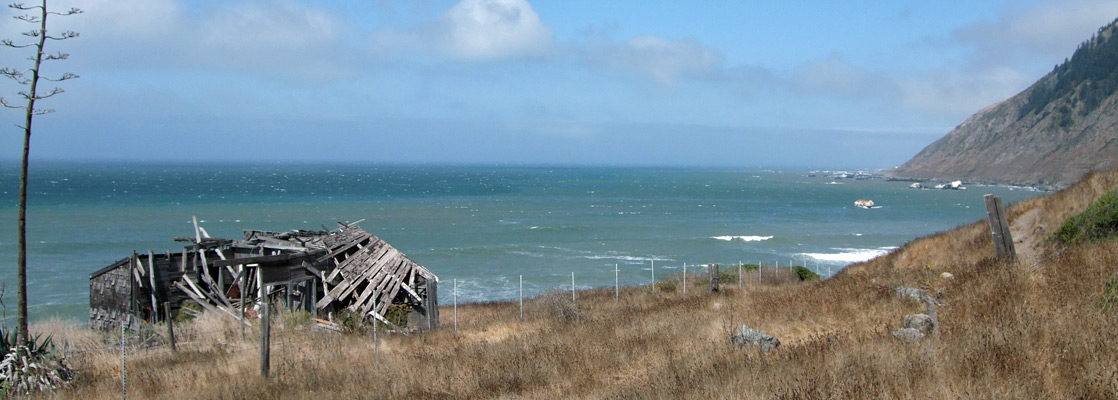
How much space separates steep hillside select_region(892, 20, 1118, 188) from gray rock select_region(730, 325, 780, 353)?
110 meters

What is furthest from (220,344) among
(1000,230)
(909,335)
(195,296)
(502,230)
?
(502,230)

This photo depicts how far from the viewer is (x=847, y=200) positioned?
105 metres

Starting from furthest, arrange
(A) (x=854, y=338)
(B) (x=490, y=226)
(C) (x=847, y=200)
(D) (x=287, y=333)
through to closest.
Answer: (C) (x=847, y=200) → (B) (x=490, y=226) → (D) (x=287, y=333) → (A) (x=854, y=338)

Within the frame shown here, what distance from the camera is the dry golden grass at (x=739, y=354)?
6613mm

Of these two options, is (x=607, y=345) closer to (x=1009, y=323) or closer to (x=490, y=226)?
(x=1009, y=323)

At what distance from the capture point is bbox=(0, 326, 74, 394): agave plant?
34.5 ft

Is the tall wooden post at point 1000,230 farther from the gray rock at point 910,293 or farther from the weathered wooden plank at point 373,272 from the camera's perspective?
the weathered wooden plank at point 373,272

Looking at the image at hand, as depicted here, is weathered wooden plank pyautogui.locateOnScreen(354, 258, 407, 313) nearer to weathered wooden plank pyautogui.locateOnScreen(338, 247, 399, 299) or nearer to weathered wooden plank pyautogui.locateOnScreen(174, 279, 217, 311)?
weathered wooden plank pyautogui.locateOnScreen(338, 247, 399, 299)

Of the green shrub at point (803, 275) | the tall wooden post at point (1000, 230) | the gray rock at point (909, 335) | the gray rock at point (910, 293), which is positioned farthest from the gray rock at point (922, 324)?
the green shrub at point (803, 275)

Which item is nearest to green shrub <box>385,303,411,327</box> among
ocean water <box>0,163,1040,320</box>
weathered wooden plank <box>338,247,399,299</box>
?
weathered wooden plank <box>338,247,399,299</box>

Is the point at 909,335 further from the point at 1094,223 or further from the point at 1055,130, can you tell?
the point at 1055,130

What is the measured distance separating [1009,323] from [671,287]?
20.0m

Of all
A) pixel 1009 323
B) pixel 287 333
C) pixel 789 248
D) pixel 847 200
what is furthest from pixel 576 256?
pixel 847 200

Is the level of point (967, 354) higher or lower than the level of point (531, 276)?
higher
